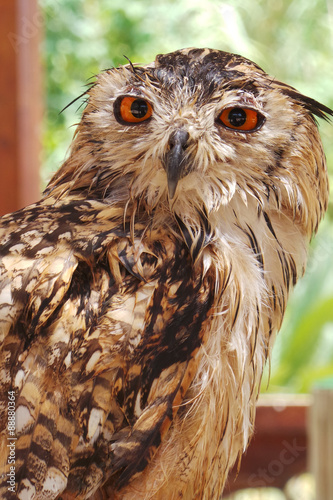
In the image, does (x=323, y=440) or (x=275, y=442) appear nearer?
(x=323, y=440)

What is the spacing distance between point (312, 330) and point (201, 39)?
3113mm

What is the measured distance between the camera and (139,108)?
1198mm

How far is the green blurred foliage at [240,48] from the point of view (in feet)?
13.8

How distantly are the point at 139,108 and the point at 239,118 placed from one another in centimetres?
20

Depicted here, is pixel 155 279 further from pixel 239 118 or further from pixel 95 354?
pixel 239 118

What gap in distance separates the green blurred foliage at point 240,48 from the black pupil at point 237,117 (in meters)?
1.77

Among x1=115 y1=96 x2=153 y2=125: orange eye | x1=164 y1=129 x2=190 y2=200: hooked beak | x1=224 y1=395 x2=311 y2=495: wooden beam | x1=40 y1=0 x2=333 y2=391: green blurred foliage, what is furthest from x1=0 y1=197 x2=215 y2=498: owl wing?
x1=40 y1=0 x2=333 y2=391: green blurred foliage

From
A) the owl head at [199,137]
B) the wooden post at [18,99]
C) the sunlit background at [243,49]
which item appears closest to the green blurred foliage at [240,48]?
the sunlit background at [243,49]

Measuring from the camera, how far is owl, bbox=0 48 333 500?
1.05 metres

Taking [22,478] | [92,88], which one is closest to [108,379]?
[22,478]

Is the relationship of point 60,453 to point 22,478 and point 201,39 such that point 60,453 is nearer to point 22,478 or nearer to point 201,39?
point 22,478

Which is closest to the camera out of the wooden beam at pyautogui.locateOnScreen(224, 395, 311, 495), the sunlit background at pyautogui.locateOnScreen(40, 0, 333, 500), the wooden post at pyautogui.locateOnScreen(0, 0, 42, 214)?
the wooden post at pyautogui.locateOnScreen(0, 0, 42, 214)

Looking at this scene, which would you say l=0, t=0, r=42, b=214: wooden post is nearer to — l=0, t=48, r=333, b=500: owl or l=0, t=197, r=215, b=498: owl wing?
l=0, t=48, r=333, b=500: owl

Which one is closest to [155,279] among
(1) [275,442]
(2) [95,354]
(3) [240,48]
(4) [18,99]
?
(2) [95,354]
